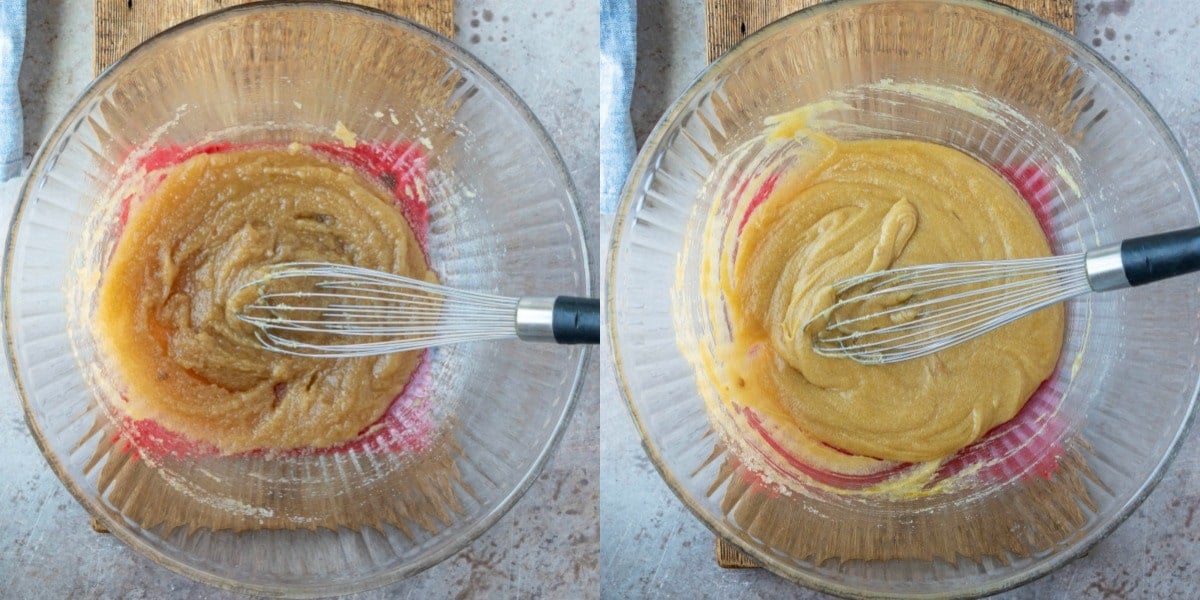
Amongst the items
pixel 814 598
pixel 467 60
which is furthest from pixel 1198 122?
pixel 467 60

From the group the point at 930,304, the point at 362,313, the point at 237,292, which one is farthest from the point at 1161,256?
the point at 237,292

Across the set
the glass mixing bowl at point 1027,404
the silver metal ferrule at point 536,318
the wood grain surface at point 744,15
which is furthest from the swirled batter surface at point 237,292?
the wood grain surface at point 744,15

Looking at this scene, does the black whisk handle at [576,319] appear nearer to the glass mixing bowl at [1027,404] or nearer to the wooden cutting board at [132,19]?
the glass mixing bowl at [1027,404]

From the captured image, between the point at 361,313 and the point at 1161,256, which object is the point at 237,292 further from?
the point at 1161,256

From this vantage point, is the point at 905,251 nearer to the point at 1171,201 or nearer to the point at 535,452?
the point at 1171,201

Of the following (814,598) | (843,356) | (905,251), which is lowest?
(814,598)

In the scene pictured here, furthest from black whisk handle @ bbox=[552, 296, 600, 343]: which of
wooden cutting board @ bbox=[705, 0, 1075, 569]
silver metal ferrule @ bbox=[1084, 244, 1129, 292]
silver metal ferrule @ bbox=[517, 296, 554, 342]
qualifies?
silver metal ferrule @ bbox=[1084, 244, 1129, 292]

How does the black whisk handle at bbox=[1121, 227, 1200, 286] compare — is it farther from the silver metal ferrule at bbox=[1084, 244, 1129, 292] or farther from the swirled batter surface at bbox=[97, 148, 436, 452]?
the swirled batter surface at bbox=[97, 148, 436, 452]
